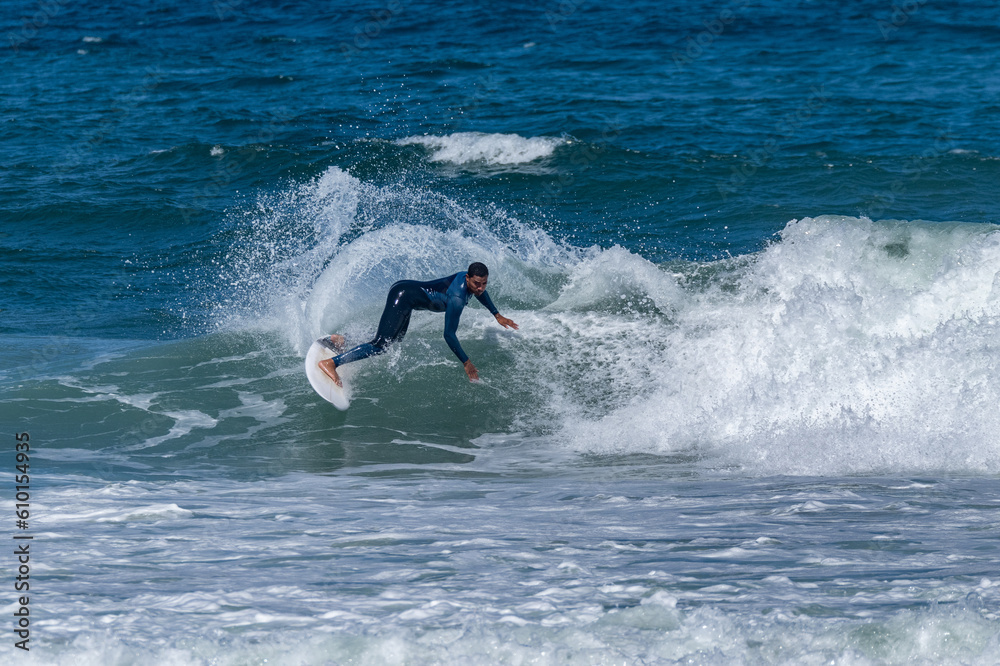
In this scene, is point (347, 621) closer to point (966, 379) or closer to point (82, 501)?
point (82, 501)

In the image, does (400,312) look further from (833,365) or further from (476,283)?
(833,365)

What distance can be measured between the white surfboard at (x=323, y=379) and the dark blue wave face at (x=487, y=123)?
339 centimetres

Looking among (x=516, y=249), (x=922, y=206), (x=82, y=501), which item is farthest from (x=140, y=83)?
(x=82, y=501)

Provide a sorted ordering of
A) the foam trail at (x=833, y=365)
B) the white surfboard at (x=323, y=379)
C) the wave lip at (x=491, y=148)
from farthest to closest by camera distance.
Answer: the wave lip at (x=491, y=148), the white surfboard at (x=323, y=379), the foam trail at (x=833, y=365)

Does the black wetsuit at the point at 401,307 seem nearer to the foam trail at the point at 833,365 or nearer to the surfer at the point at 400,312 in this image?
the surfer at the point at 400,312

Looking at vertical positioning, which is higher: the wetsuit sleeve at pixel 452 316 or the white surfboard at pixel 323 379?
the wetsuit sleeve at pixel 452 316

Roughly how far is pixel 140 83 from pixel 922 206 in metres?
19.5

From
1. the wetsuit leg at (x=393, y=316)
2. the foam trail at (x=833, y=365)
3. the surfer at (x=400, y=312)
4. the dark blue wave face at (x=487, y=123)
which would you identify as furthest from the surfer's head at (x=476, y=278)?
the dark blue wave face at (x=487, y=123)

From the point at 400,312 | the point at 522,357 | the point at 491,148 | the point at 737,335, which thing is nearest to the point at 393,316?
the point at 400,312

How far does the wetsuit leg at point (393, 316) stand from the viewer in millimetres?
9828

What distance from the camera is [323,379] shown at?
32.6ft

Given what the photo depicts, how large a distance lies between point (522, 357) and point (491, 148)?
32.0 feet

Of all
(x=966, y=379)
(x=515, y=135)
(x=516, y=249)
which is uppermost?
(x=515, y=135)

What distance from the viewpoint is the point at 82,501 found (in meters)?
6.78
